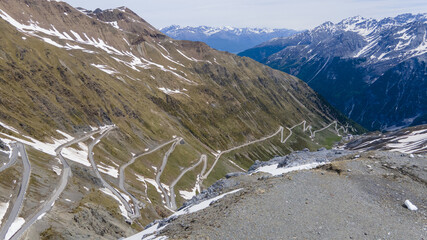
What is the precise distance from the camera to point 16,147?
81875 mm

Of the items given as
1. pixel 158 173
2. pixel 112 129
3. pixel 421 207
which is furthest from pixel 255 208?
pixel 112 129

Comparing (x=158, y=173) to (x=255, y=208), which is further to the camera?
(x=158, y=173)

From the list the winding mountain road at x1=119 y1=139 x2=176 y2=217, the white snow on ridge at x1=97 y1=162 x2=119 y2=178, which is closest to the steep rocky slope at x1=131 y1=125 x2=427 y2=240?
the winding mountain road at x1=119 y1=139 x2=176 y2=217

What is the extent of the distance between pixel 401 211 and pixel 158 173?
364 feet

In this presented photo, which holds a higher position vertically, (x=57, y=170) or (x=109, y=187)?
(x=57, y=170)

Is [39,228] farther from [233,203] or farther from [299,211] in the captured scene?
[299,211]

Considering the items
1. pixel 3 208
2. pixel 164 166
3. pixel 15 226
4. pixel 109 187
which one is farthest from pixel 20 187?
pixel 164 166

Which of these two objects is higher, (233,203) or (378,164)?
(233,203)

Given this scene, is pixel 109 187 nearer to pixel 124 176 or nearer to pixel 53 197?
pixel 124 176

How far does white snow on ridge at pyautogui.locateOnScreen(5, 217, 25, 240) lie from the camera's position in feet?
148

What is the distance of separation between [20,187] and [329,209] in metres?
58.7

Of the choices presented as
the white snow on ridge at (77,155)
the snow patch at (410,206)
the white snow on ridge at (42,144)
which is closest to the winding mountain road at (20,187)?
the white snow on ridge at (42,144)

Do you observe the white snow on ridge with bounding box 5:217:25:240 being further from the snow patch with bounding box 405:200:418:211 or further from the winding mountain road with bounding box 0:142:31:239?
the snow patch with bounding box 405:200:418:211

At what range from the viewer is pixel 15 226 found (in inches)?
1870
